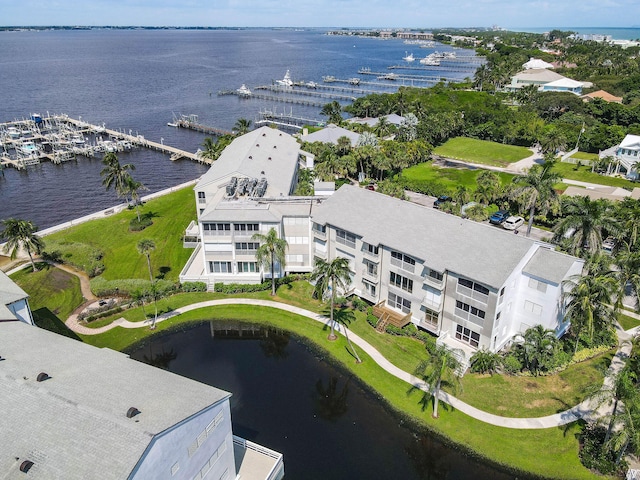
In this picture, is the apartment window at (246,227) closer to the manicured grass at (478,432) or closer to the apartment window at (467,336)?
the manicured grass at (478,432)

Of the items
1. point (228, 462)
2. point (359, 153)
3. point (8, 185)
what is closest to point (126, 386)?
point (228, 462)

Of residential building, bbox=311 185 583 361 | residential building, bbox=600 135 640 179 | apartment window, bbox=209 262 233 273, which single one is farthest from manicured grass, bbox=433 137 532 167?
apartment window, bbox=209 262 233 273

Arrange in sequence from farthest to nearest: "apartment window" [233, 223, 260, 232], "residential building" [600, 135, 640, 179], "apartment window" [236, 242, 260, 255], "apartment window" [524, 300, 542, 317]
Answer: "residential building" [600, 135, 640, 179] < "apartment window" [236, 242, 260, 255] < "apartment window" [233, 223, 260, 232] < "apartment window" [524, 300, 542, 317]

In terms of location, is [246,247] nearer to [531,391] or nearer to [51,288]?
[51,288]

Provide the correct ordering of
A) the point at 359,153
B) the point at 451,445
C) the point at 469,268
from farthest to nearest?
1. the point at 359,153
2. the point at 469,268
3. the point at 451,445

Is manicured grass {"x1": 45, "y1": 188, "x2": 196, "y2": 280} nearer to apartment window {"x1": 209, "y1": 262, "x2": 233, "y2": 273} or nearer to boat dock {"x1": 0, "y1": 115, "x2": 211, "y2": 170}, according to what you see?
apartment window {"x1": 209, "y1": 262, "x2": 233, "y2": 273}

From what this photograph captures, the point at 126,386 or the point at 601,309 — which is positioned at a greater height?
the point at 126,386

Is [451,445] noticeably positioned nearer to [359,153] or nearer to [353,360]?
[353,360]
